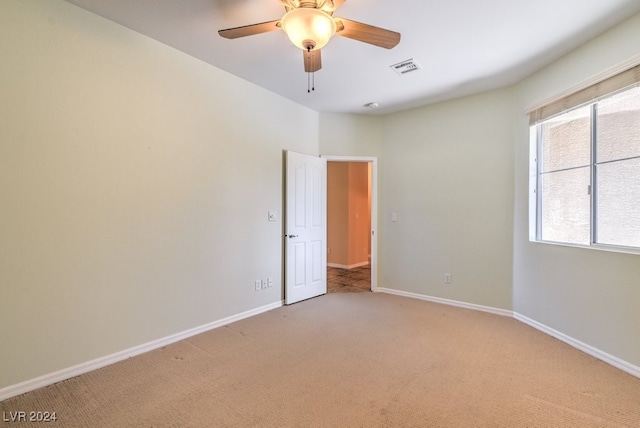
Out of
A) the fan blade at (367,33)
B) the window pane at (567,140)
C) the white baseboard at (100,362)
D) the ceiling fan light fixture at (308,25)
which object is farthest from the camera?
the window pane at (567,140)

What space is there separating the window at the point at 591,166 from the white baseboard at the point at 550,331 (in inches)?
34.2

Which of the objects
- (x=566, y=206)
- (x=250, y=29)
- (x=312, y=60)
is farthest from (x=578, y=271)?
(x=250, y=29)

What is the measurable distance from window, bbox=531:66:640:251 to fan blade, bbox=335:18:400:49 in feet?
6.24

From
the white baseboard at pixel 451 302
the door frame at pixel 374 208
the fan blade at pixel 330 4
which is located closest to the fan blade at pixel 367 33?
the fan blade at pixel 330 4

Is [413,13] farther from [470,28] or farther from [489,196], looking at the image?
[489,196]

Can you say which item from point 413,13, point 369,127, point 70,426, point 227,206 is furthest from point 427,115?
point 70,426

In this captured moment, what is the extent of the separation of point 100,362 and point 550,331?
3.97 m

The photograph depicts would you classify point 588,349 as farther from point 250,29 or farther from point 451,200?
point 250,29

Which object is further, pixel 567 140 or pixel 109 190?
pixel 567 140

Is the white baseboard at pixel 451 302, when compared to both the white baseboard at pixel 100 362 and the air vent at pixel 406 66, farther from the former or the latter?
the air vent at pixel 406 66

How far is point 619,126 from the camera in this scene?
2496mm

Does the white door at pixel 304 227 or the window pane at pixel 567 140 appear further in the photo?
the white door at pixel 304 227

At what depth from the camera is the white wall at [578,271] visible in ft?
7.72

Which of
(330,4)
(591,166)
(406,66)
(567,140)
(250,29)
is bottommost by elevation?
(591,166)
